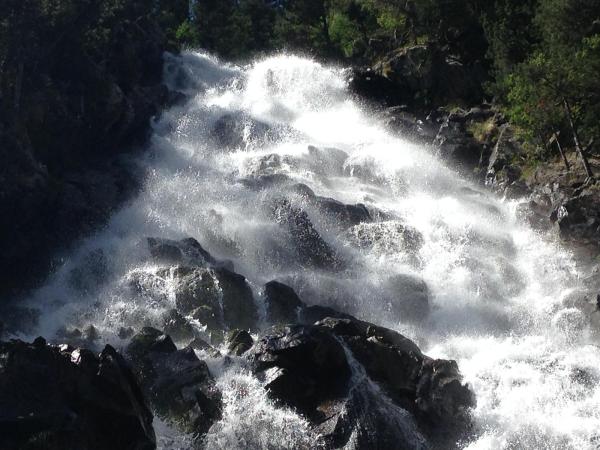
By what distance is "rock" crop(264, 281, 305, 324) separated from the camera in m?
26.5

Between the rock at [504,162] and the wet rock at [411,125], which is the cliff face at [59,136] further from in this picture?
the rock at [504,162]

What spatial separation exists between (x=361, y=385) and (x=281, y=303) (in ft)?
24.2

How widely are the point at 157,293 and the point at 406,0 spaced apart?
103 ft

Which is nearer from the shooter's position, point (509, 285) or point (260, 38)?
point (509, 285)

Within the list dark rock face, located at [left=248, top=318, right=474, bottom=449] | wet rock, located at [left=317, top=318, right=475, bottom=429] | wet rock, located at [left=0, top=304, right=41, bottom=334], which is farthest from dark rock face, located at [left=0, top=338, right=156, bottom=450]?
wet rock, located at [left=0, top=304, right=41, bottom=334]

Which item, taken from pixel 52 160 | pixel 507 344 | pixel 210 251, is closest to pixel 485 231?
pixel 507 344

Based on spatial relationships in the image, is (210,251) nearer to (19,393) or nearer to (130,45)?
(19,393)

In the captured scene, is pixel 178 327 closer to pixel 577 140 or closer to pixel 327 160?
pixel 327 160

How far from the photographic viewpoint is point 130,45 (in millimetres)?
49688

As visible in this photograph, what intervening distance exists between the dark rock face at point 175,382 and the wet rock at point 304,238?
390 inches

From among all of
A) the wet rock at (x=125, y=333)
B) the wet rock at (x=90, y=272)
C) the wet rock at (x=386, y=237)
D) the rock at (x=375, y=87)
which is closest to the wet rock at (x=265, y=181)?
the wet rock at (x=386, y=237)

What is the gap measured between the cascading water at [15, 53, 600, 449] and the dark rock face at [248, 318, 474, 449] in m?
0.61

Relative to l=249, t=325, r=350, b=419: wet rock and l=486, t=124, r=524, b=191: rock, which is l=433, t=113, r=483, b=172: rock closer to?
l=486, t=124, r=524, b=191: rock

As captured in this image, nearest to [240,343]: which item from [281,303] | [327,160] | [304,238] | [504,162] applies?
[281,303]
